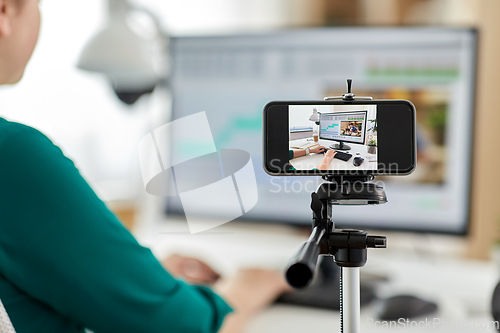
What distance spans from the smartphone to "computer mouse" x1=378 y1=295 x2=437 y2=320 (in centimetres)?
41

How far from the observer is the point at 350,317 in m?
0.29

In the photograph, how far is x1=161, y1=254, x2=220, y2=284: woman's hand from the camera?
84 cm

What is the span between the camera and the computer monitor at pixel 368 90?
0.81 m

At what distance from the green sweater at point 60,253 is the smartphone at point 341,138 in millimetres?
191

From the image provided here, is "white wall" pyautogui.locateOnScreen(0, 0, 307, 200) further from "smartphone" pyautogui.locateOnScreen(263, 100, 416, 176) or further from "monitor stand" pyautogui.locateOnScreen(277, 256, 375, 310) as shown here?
"smartphone" pyautogui.locateOnScreen(263, 100, 416, 176)

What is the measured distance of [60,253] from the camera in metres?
0.39

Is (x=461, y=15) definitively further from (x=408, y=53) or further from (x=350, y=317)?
(x=350, y=317)

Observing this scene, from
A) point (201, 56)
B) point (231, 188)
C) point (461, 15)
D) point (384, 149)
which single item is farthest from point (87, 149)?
point (384, 149)

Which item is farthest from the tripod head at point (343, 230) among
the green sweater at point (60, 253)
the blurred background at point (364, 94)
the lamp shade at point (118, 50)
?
the lamp shade at point (118, 50)

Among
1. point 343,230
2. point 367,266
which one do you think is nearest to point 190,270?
point 367,266

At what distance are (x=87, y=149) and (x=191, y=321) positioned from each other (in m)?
1.45

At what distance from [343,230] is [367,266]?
0.62 meters

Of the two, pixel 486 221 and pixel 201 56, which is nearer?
pixel 201 56

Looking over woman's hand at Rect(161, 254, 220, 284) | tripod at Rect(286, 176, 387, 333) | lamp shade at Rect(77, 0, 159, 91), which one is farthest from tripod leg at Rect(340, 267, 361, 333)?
lamp shade at Rect(77, 0, 159, 91)
